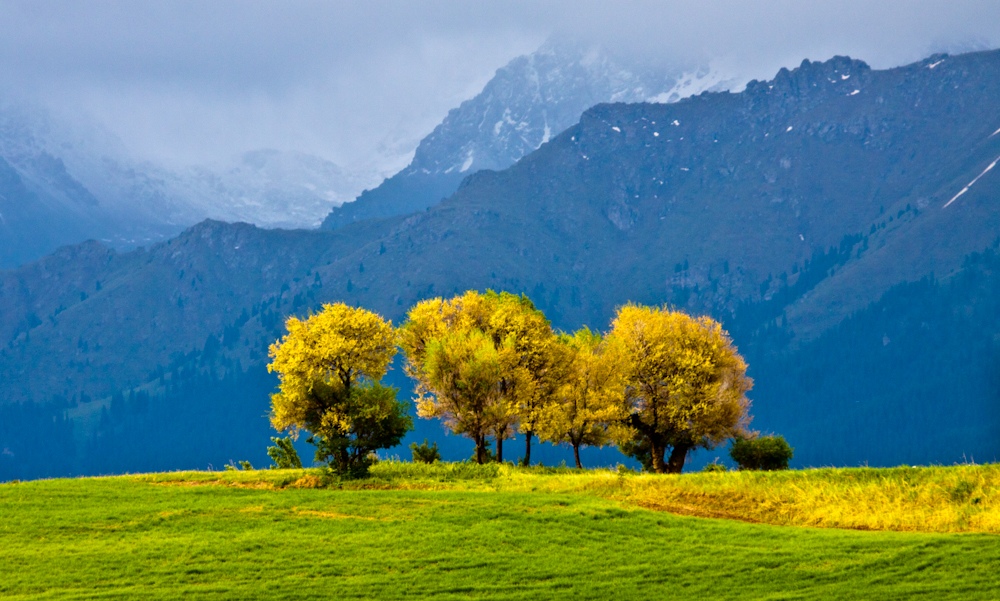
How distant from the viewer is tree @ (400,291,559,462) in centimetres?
7656

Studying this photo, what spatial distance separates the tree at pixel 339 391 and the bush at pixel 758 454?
3029cm

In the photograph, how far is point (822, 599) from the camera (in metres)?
36.2

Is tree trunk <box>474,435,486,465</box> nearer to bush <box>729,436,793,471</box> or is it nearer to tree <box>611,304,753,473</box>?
tree <box>611,304,753,473</box>

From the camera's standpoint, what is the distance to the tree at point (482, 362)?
76.6 m

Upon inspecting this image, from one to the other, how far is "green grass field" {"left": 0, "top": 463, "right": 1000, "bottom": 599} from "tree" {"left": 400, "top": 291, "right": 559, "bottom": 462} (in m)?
15.1

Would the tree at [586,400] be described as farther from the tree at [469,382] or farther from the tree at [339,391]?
the tree at [339,391]

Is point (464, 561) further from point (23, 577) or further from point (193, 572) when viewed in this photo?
point (23, 577)

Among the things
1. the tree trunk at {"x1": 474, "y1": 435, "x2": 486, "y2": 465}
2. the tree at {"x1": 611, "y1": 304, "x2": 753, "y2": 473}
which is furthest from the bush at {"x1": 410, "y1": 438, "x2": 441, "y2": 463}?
the tree at {"x1": 611, "y1": 304, "x2": 753, "y2": 473}

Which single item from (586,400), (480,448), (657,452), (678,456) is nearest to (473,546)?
(480,448)

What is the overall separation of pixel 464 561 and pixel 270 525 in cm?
1245

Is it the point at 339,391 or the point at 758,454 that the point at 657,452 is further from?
the point at 339,391

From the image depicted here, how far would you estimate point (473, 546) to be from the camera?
45.4m

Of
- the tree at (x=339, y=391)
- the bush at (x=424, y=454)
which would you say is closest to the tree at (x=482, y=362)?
the bush at (x=424, y=454)

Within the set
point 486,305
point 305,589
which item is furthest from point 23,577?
point 486,305
